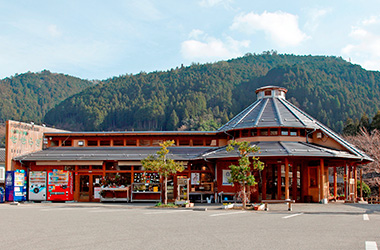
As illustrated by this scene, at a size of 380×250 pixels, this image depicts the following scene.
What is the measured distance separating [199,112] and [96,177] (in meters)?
68.3

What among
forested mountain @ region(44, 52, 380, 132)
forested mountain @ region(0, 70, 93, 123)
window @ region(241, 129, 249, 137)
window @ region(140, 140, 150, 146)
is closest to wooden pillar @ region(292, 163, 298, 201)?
window @ region(241, 129, 249, 137)

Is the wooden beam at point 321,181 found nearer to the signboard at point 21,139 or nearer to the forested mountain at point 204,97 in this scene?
the signboard at point 21,139

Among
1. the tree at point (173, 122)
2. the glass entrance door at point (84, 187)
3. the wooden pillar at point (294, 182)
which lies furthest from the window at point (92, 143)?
the tree at point (173, 122)

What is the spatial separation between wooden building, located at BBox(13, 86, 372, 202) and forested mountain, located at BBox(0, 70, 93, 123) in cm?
7801

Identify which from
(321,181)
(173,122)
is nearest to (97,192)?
(321,181)

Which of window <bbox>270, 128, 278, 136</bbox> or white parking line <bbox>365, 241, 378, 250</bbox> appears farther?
window <bbox>270, 128, 278, 136</bbox>

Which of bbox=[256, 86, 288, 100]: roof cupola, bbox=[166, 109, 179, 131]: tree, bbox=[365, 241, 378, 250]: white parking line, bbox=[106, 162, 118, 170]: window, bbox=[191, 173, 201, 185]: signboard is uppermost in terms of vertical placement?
bbox=[166, 109, 179, 131]: tree

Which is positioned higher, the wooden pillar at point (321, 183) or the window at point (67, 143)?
the window at point (67, 143)

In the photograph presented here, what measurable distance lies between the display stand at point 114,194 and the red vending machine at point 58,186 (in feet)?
6.20

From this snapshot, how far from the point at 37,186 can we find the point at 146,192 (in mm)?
5936

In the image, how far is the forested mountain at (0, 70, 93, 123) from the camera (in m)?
109

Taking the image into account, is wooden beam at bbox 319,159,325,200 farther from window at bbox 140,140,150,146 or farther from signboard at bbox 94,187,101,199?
signboard at bbox 94,187,101,199

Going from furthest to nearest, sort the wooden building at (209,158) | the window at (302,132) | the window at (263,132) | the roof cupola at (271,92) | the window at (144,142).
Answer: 1. the roof cupola at (271,92)
2. the window at (144,142)
3. the window at (302,132)
4. the window at (263,132)
5. the wooden building at (209,158)

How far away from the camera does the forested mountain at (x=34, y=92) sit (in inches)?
4305
